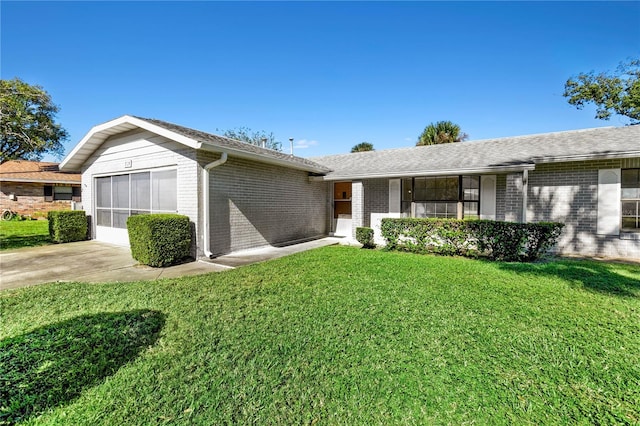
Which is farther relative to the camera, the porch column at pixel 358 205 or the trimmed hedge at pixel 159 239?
the porch column at pixel 358 205

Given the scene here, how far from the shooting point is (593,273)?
6438 millimetres

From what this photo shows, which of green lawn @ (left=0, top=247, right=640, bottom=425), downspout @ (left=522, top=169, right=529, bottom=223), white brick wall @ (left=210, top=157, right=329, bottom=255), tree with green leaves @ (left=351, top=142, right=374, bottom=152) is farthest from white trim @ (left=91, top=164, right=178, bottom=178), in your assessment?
tree with green leaves @ (left=351, top=142, right=374, bottom=152)

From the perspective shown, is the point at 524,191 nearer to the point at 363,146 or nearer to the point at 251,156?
the point at 251,156

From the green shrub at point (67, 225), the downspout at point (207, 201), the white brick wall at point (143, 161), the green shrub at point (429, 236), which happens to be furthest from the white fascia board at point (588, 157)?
the green shrub at point (67, 225)

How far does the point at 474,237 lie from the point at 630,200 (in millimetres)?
4878

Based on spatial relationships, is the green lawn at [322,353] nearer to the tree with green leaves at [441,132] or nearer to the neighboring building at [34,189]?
the neighboring building at [34,189]

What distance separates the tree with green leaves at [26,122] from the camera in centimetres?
1490

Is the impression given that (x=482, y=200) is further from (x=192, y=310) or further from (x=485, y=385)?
(x=192, y=310)

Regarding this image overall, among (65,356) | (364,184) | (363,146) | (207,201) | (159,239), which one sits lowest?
(65,356)

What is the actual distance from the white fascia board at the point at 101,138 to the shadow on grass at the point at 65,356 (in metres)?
4.84

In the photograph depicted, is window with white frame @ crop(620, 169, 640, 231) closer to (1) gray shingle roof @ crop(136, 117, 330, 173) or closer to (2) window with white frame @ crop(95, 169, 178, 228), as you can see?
(1) gray shingle roof @ crop(136, 117, 330, 173)

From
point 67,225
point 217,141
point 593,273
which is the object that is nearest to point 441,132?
point 593,273

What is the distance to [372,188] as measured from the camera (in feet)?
41.1

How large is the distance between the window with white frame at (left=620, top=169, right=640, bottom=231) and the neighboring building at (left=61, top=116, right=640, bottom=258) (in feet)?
0.10
